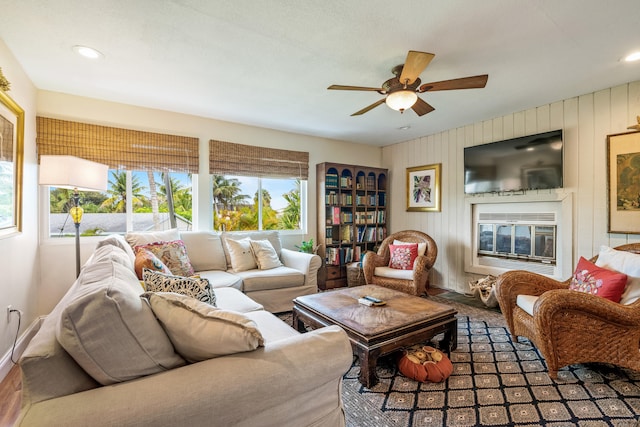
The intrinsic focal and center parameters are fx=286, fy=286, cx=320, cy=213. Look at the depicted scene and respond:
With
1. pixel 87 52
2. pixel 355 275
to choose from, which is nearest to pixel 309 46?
pixel 87 52

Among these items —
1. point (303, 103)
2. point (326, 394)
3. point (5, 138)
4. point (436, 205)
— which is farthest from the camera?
point (436, 205)

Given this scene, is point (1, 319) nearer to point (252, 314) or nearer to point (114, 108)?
point (252, 314)

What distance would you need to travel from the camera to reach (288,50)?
2148 millimetres

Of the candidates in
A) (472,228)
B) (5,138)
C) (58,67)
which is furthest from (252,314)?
(472,228)

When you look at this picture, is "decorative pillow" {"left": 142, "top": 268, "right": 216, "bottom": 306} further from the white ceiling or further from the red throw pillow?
the red throw pillow

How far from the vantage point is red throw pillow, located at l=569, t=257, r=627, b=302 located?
6.41ft

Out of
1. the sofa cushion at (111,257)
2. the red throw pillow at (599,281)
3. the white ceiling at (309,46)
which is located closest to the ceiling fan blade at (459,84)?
the white ceiling at (309,46)

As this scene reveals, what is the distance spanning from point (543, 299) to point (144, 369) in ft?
7.45

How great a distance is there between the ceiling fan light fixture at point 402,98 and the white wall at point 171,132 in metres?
2.33

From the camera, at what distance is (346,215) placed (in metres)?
4.64

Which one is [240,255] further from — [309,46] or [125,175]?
[309,46]

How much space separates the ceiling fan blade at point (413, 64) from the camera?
5.81 ft

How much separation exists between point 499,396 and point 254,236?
289 centimetres

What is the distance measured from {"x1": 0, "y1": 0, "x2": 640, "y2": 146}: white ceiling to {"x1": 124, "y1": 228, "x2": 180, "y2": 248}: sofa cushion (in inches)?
56.7
